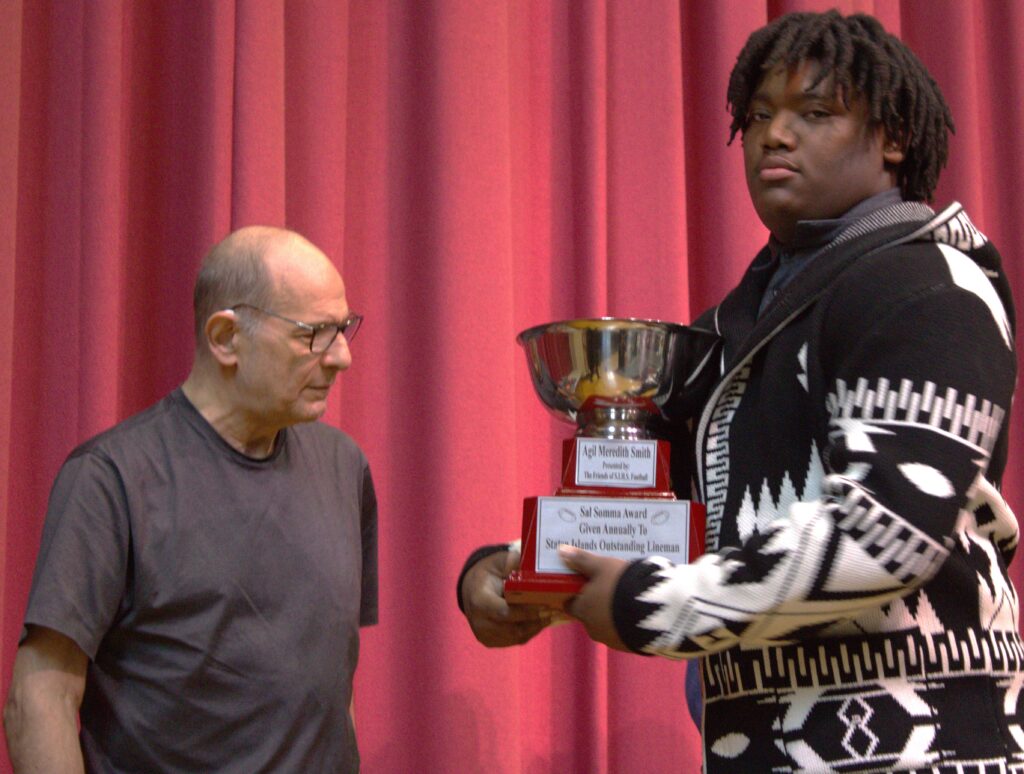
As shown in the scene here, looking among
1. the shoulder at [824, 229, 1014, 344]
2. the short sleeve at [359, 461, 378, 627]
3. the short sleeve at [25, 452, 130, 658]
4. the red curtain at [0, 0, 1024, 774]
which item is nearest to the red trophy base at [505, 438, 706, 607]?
the shoulder at [824, 229, 1014, 344]

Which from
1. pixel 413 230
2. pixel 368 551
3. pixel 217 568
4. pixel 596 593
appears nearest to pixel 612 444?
pixel 596 593

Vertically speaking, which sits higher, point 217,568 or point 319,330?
point 319,330

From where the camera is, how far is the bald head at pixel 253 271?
1.52 metres

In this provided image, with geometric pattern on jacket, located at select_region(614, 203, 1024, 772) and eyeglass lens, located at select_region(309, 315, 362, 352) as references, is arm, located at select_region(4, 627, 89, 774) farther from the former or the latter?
geometric pattern on jacket, located at select_region(614, 203, 1024, 772)

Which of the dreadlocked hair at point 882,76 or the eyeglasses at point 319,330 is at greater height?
the dreadlocked hair at point 882,76

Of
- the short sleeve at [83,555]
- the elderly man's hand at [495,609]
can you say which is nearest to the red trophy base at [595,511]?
the elderly man's hand at [495,609]

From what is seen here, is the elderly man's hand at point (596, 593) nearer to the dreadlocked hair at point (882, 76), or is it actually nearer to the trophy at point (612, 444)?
the trophy at point (612, 444)

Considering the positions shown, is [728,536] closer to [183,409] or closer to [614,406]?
[614,406]

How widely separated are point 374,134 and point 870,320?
1317 mm

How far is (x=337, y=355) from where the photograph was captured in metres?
1.55

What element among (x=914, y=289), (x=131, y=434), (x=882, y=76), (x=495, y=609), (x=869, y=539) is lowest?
(x=495, y=609)

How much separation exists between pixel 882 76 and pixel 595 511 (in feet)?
1.76

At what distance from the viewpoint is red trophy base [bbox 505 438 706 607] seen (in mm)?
1072

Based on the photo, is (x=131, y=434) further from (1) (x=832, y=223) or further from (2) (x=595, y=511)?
(1) (x=832, y=223)
